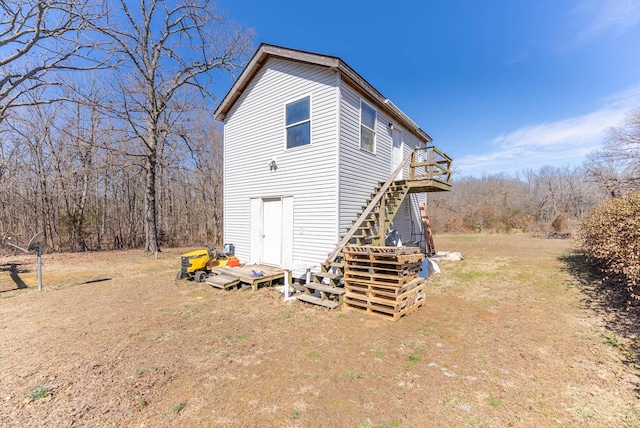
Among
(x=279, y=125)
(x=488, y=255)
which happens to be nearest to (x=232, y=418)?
(x=279, y=125)

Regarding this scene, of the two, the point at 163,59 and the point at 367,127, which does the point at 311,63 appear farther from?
the point at 163,59

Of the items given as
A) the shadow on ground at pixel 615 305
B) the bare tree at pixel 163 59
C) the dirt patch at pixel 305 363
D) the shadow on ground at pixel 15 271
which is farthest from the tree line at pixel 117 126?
the shadow on ground at pixel 615 305

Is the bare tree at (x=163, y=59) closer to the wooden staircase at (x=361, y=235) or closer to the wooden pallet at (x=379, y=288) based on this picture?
the wooden staircase at (x=361, y=235)

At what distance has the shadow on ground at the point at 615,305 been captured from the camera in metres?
3.68

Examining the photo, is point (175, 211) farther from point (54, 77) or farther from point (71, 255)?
point (54, 77)

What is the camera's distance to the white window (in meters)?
7.95

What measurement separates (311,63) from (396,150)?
4.82m

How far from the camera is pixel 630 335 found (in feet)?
13.1

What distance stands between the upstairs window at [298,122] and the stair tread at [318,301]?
170 inches

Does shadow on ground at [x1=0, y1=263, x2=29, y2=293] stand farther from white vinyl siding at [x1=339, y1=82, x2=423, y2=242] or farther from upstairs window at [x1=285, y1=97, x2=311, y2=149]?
white vinyl siding at [x1=339, y1=82, x2=423, y2=242]

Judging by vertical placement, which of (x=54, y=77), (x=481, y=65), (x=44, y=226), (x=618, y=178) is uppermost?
(x=481, y=65)

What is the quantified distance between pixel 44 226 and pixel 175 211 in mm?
7087

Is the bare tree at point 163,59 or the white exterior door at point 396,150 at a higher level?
the bare tree at point 163,59

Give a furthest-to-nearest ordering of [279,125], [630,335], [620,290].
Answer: [279,125] < [620,290] < [630,335]
